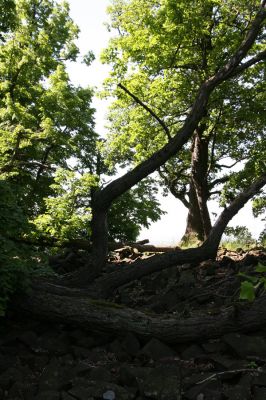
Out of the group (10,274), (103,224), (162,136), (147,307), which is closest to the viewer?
A: (10,274)

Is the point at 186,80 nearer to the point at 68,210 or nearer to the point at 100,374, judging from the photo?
the point at 68,210

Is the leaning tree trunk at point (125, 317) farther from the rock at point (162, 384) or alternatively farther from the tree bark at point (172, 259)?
the rock at point (162, 384)

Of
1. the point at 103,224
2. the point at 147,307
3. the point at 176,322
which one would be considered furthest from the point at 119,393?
the point at 103,224

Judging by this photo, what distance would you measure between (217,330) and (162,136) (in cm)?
1374

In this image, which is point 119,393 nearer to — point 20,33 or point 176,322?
point 176,322

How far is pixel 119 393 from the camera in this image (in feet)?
17.6

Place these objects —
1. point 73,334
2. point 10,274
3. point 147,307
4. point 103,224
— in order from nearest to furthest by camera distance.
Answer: point 10,274, point 73,334, point 147,307, point 103,224

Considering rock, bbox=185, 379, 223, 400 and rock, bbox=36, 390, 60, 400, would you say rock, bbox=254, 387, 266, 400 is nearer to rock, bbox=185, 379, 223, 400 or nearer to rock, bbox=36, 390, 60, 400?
rock, bbox=185, 379, 223, 400

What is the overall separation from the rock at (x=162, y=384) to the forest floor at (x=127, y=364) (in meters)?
0.01

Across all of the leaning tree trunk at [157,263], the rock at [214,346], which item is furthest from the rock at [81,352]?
the leaning tree trunk at [157,263]

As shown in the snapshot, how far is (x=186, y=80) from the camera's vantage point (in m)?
17.5

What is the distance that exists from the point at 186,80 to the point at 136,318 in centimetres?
1284

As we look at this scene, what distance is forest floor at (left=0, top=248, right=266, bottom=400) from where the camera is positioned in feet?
17.5

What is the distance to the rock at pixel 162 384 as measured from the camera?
5207 mm
